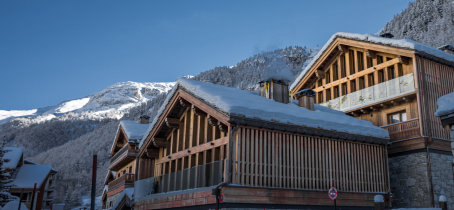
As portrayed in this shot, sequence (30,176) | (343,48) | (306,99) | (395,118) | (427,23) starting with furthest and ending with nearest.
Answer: (427,23)
(30,176)
(343,48)
(395,118)
(306,99)

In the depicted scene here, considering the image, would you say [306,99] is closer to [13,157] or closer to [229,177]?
[229,177]

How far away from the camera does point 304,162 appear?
1577cm

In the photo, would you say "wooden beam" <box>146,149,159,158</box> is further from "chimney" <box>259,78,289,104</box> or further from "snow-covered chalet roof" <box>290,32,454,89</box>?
"snow-covered chalet roof" <box>290,32,454,89</box>

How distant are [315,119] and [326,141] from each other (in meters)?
1.14

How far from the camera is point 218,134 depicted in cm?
1648

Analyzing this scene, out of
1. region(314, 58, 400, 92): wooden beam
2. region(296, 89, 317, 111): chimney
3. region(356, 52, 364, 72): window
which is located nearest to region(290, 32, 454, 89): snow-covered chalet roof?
region(314, 58, 400, 92): wooden beam

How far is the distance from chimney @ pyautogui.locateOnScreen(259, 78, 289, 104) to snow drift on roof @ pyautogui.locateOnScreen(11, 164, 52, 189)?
2478cm

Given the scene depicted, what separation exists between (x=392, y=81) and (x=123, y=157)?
20568mm

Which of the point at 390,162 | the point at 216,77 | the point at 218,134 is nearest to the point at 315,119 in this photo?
the point at 218,134

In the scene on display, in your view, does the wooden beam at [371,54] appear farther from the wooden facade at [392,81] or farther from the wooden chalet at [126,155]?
the wooden chalet at [126,155]

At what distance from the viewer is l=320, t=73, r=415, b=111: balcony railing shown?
20.9m

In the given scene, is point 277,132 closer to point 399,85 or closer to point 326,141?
point 326,141

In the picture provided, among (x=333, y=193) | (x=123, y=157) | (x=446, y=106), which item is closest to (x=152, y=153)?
(x=123, y=157)

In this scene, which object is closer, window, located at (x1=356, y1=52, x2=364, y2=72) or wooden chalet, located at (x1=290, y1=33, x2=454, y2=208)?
wooden chalet, located at (x1=290, y1=33, x2=454, y2=208)
